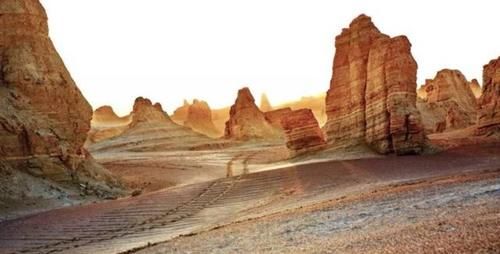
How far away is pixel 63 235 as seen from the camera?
1758 centimetres

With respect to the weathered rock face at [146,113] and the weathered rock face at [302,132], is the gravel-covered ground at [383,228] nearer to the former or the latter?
the weathered rock face at [302,132]

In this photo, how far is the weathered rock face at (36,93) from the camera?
2605 cm

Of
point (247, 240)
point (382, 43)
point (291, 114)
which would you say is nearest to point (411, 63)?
point (382, 43)

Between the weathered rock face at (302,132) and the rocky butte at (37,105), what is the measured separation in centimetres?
1497

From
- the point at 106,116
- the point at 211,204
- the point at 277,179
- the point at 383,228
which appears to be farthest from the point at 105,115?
the point at 383,228

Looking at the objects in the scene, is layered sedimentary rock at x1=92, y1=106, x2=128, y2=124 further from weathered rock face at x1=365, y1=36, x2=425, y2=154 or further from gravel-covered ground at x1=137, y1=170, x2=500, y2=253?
gravel-covered ground at x1=137, y1=170, x2=500, y2=253

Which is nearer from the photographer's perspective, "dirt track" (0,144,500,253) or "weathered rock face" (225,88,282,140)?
"dirt track" (0,144,500,253)

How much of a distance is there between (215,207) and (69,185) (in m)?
9.10

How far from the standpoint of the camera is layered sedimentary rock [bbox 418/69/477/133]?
60062 millimetres

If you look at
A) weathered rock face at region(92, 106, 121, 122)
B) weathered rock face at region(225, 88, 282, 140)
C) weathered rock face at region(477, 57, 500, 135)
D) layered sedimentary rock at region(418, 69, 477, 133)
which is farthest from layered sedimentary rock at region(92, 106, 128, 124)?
weathered rock face at region(477, 57, 500, 135)

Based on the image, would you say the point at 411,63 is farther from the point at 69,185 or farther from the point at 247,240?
Result: the point at 247,240

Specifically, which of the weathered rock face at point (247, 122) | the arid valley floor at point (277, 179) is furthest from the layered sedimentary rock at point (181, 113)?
the arid valley floor at point (277, 179)

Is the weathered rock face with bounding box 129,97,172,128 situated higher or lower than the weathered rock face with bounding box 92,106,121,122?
lower

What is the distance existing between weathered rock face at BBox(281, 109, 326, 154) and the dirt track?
8263 mm
